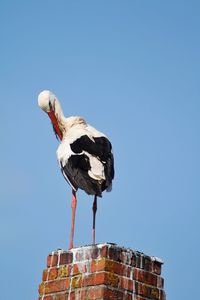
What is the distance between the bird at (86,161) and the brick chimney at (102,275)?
1.46m

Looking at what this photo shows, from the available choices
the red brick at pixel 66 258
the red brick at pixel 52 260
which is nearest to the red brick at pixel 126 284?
the red brick at pixel 66 258

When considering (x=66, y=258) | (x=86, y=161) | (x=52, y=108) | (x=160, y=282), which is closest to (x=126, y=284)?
(x=160, y=282)

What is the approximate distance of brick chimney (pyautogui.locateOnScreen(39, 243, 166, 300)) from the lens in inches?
161

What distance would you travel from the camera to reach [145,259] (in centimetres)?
442

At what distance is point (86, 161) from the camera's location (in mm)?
6207

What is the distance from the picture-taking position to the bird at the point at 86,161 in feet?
20.1

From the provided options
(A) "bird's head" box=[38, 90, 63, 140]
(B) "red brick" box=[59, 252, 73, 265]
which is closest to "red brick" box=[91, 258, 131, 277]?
(B) "red brick" box=[59, 252, 73, 265]

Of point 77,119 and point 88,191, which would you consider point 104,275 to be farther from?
point 77,119

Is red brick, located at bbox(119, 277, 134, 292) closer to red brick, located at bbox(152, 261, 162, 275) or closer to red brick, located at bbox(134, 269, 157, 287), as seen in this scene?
red brick, located at bbox(134, 269, 157, 287)

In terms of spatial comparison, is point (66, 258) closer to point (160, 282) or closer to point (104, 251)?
point (104, 251)

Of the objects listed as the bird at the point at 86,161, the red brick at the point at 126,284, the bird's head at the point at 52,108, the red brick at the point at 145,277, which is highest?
the bird's head at the point at 52,108

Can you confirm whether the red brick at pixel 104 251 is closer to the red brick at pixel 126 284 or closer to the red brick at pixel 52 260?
the red brick at pixel 126 284

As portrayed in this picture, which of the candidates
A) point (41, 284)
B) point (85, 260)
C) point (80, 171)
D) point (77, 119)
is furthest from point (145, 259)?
point (77, 119)

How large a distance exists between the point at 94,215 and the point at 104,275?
2381 millimetres
